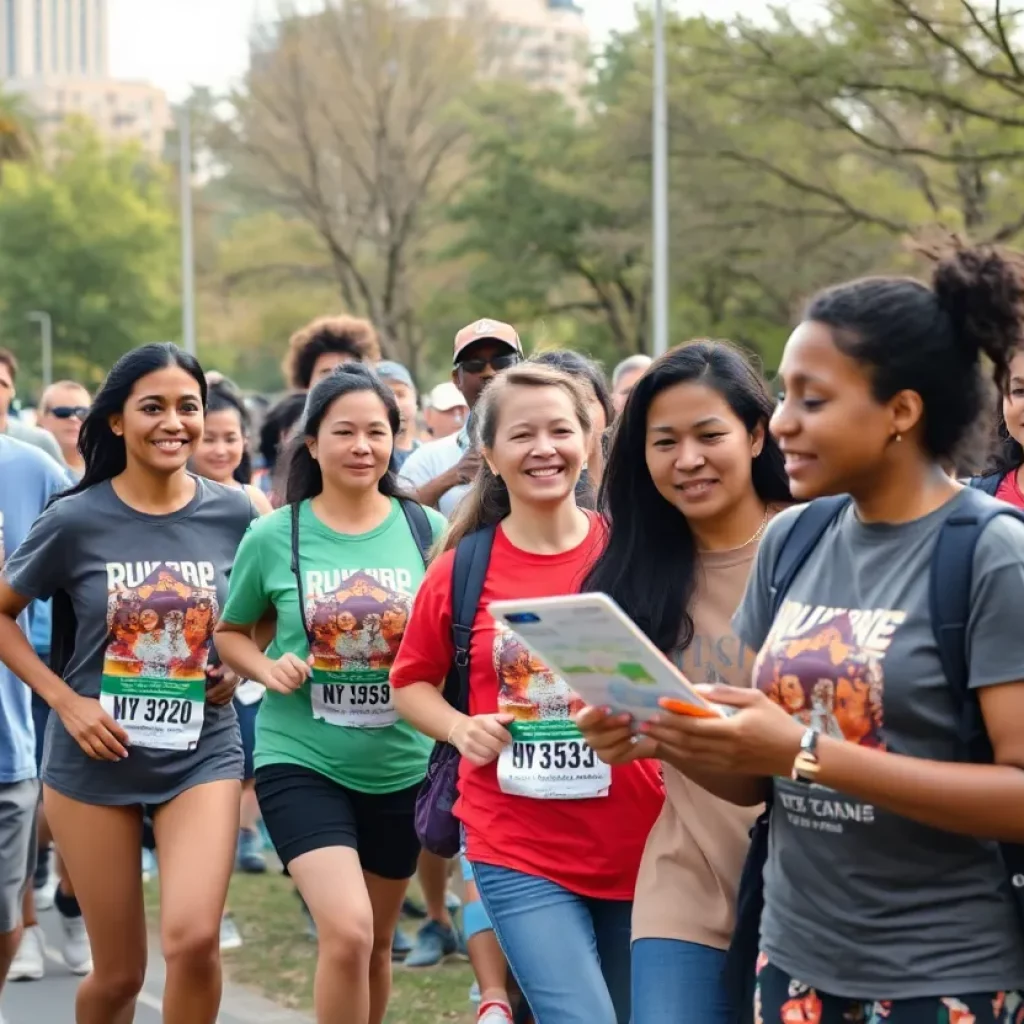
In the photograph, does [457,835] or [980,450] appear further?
[457,835]

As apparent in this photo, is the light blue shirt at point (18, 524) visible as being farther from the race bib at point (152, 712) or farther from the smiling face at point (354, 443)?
the smiling face at point (354, 443)

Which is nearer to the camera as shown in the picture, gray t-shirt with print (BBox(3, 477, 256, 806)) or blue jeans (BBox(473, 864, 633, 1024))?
blue jeans (BBox(473, 864, 633, 1024))

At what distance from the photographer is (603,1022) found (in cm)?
428

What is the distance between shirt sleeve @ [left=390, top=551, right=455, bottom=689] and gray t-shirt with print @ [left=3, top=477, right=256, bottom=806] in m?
1.00

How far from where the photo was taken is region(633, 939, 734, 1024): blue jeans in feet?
12.8

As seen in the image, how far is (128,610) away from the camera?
564cm

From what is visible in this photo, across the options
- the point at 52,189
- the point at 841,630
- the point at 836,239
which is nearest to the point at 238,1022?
the point at 841,630

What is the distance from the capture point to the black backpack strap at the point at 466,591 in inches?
189

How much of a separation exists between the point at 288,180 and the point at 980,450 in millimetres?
35847

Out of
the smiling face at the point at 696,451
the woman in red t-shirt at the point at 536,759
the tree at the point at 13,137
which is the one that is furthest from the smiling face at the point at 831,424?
the tree at the point at 13,137

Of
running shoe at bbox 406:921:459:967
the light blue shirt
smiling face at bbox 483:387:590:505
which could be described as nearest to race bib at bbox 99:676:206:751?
the light blue shirt

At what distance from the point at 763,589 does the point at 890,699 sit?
1.56 ft

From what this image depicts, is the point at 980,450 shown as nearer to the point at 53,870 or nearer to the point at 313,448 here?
the point at 313,448

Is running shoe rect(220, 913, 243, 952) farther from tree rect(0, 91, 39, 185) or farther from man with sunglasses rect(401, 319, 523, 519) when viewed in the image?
tree rect(0, 91, 39, 185)
